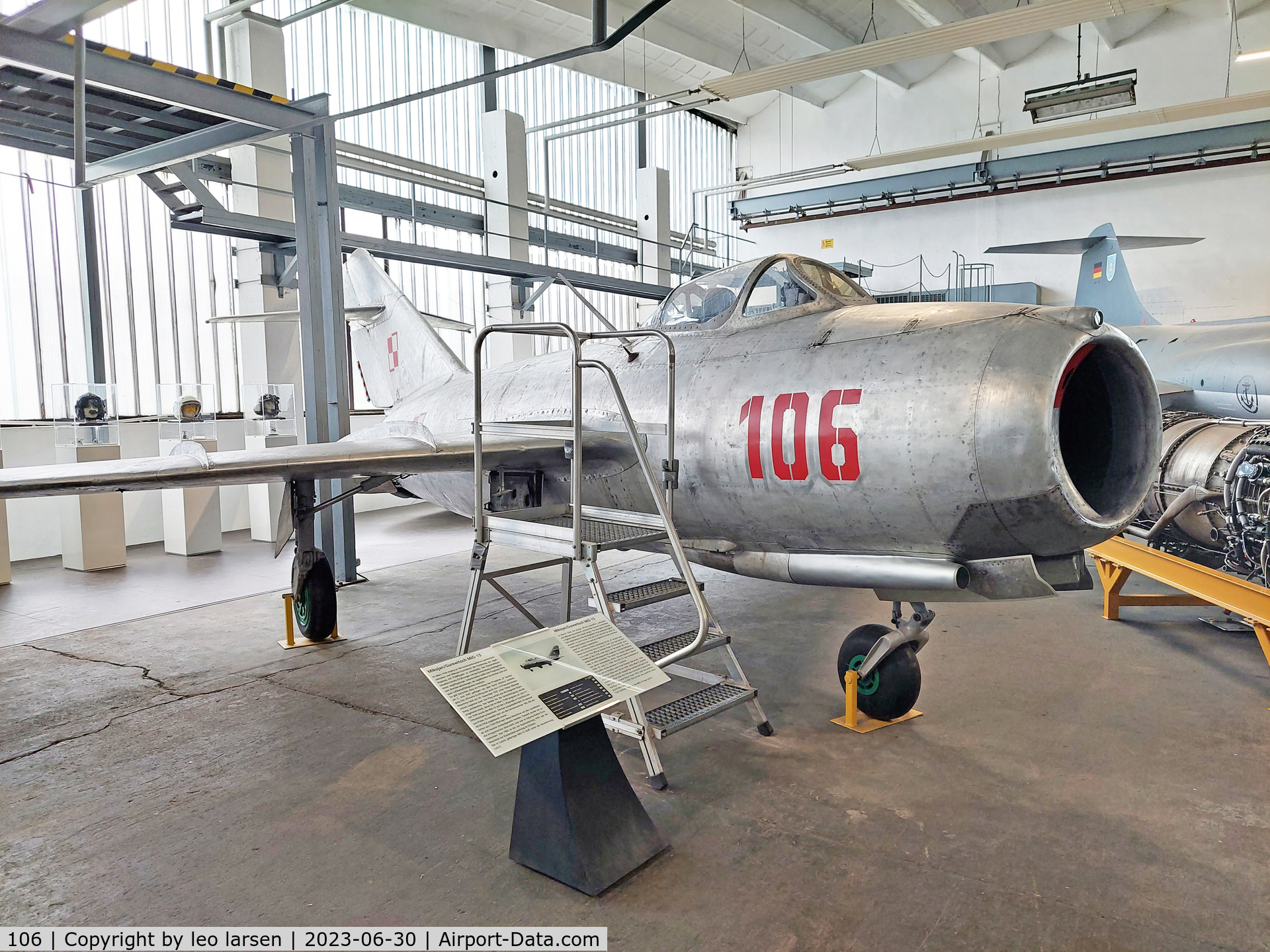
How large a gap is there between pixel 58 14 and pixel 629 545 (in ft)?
13.8

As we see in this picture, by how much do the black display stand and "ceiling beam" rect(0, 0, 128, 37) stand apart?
4186 mm

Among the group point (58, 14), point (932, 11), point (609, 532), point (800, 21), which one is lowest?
point (609, 532)

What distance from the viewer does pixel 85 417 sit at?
9.45 meters

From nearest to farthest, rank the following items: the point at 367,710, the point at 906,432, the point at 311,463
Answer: the point at 906,432 → the point at 367,710 → the point at 311,463

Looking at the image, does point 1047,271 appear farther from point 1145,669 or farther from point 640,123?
point 1145,669

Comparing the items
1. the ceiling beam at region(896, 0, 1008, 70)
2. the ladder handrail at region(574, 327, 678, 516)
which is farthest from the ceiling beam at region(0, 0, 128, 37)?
the ceiling beam at region(896, 0, 1008, 70)

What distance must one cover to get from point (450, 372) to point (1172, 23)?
59.9 ft

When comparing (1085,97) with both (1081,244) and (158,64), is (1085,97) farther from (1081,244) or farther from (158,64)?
(158,64)

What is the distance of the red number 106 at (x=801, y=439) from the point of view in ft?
12.9

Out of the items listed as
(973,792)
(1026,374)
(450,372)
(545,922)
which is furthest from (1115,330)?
(450,372)

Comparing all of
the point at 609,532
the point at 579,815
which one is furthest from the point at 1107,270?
the point at 579,815

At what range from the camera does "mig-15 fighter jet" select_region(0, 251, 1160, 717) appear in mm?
3592

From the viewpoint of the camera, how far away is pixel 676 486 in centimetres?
455

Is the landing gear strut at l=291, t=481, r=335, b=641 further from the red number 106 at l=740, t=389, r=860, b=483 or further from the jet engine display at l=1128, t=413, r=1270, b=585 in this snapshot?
the jet engine display at l=1128, t=413, r=1270, b=585
